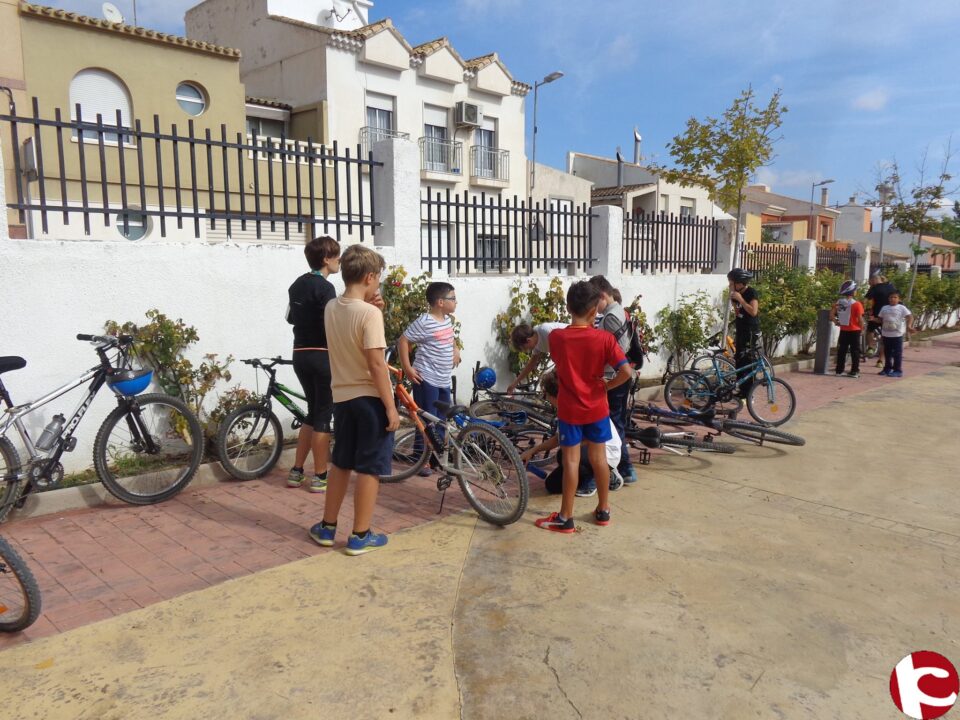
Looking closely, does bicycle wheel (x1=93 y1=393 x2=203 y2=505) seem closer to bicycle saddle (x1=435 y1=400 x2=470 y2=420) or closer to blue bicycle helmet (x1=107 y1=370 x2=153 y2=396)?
blue bicycle helmet (x1=107 y1=370 x2=153 y2=396)

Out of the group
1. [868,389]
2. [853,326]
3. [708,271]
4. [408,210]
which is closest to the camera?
[408,210]

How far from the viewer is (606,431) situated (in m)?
4.59

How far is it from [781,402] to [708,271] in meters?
5.15

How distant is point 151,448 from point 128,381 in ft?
1.95

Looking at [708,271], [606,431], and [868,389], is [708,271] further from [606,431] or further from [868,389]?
[606,431]

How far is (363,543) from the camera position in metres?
4.20

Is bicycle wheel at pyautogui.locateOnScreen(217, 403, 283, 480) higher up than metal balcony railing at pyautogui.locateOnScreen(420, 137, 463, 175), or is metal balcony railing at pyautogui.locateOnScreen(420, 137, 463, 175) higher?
metal balcony railing at pyautogui.locateOnScreen(420, 137, 463, 175)

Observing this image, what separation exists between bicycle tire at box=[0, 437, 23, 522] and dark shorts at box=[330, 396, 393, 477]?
2047mm

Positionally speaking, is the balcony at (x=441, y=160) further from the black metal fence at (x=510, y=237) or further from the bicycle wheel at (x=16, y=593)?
the bicycle wheel at (x=16, y=593)

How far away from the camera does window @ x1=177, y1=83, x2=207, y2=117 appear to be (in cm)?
1744

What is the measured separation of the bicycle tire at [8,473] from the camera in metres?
4.34

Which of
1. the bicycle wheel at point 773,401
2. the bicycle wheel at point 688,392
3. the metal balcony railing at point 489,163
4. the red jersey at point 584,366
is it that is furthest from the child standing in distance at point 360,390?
the metal balcony railing at point 489,163

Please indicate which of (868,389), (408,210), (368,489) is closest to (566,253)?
(408,210)

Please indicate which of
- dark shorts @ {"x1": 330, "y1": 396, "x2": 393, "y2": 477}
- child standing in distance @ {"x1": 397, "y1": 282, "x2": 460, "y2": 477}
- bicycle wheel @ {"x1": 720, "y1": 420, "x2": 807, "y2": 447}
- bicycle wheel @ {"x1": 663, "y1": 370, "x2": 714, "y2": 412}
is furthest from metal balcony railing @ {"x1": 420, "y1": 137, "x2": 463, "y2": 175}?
dark shorts @ {"x1": 330, "y1": 396, "x2": 393, "y2": 477}
